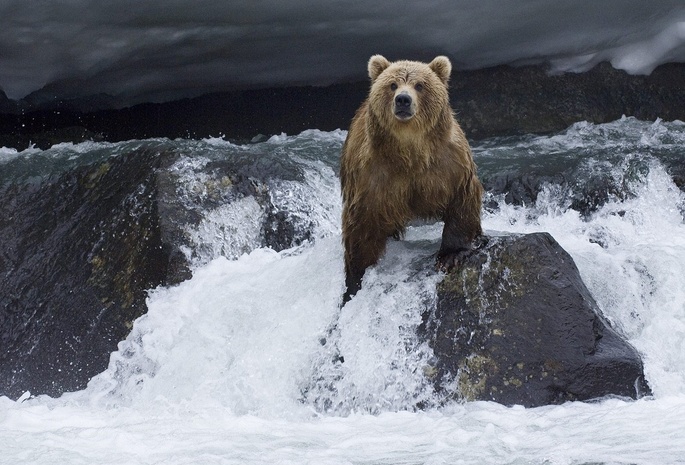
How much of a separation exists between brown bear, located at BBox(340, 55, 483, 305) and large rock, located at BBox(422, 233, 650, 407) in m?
0.26

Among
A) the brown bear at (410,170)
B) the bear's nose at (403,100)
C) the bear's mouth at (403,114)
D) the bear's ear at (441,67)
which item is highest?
the bear's ear at (441,67)

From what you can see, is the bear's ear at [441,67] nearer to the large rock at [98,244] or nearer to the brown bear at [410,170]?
the brown bear at [410,170]

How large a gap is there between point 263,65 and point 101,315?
391 centimetres

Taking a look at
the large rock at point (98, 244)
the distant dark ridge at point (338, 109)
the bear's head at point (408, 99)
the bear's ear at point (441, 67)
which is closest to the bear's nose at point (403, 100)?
the bear's head at point (408, 99)

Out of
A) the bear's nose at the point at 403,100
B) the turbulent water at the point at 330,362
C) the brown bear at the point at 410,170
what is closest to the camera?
the turbulent water at the point at 330,362

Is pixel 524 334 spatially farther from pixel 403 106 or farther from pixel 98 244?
pixel 98 244

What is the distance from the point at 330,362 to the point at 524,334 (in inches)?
41.9

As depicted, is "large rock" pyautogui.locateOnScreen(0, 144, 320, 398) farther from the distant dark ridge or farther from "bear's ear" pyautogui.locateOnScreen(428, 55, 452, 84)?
the distant dark ridge

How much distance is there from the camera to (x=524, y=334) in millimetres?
5117

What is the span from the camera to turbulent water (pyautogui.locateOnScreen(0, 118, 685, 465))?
4406mm

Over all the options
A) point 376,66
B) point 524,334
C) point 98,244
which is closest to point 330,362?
point 524,334

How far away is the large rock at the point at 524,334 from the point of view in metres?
4.99

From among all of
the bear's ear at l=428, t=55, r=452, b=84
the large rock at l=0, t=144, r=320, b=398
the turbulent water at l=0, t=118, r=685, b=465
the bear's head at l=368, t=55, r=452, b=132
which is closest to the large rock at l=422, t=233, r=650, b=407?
the turbulent water at l=0, t=118, r=685, b=465

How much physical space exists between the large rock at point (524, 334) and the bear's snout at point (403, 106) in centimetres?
86
